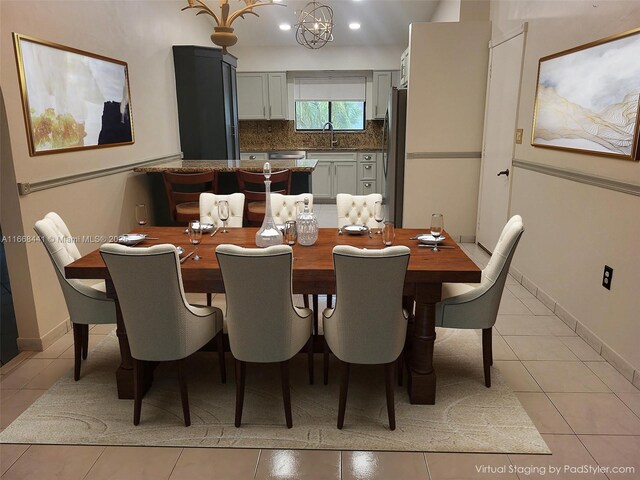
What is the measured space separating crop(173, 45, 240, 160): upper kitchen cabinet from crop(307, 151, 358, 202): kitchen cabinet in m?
2.33

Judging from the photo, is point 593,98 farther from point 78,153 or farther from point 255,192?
point 78,153

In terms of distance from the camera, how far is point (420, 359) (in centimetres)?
236

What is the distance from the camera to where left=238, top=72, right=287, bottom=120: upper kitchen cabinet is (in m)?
7.94

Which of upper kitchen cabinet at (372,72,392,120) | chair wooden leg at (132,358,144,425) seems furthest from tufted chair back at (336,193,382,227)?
upper kitchen cabinet at (372,72,392,120)

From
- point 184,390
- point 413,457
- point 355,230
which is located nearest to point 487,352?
point 413,457

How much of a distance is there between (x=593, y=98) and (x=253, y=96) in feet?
19.7

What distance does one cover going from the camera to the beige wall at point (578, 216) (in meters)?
2.64

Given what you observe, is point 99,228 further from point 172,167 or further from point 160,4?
point 160,4

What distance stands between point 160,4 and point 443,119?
131 inches

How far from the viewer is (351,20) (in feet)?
22.0

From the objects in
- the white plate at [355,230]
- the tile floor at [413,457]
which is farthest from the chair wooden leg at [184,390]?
the white plate at [355,230]

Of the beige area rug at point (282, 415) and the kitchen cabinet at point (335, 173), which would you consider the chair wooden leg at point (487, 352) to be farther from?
the kitchen cabinet at point (335, 173)

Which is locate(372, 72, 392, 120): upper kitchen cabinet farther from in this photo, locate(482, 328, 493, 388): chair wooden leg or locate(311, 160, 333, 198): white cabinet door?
locate(482, 328, 493, 388): chair wooden leg

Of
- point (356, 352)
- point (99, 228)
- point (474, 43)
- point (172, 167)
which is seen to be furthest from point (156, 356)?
point (474, 43)
